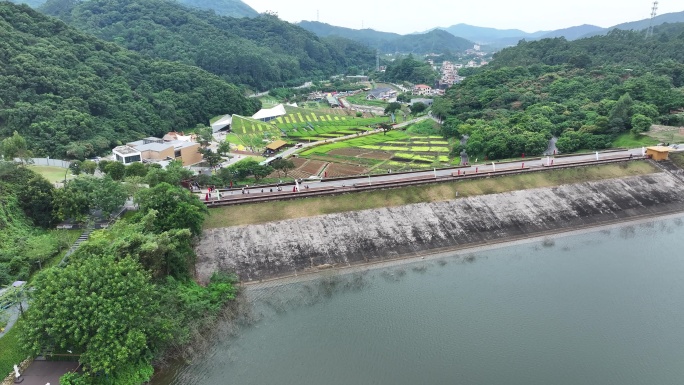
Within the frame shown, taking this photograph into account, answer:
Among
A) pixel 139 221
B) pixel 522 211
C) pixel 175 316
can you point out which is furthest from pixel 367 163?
pixel 175 316

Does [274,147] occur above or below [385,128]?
above

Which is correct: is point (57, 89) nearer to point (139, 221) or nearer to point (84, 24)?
point (139, 221)

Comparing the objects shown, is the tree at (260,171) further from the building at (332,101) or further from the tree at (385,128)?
the building at (332,101)

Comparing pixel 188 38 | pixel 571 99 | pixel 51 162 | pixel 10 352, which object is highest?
pixel 188 38

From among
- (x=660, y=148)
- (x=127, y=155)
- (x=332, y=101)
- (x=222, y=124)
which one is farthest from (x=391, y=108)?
(x=127, y=155)

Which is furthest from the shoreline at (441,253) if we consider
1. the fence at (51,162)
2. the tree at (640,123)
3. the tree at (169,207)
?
the fence at (51,162)

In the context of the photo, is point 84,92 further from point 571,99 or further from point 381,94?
point 381,94

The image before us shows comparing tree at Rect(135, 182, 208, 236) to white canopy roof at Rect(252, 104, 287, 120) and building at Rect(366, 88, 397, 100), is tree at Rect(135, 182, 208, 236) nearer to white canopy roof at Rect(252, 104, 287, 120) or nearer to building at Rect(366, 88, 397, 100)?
white canopy roof at Rect(252, 104, 287, 120)
